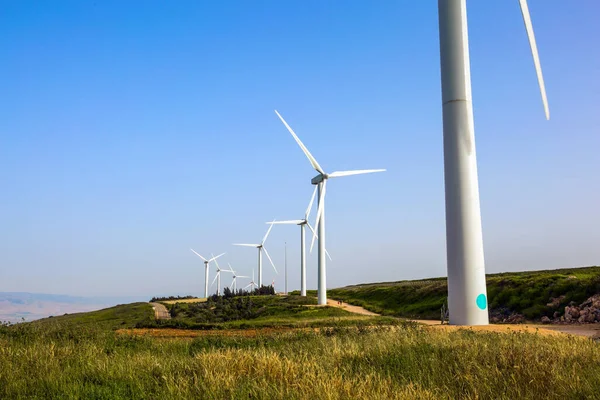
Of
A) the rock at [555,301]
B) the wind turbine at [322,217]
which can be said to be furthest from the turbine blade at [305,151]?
the rock at [555,301]

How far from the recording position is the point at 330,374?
38.6 feet

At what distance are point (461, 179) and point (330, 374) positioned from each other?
684 inches

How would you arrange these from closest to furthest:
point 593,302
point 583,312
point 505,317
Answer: point 583,312
point 593,302
point 505,317

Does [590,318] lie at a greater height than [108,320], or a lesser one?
greater

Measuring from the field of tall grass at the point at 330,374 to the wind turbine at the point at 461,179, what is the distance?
9774mm

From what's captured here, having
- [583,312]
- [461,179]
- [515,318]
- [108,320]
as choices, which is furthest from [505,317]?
[108,320]

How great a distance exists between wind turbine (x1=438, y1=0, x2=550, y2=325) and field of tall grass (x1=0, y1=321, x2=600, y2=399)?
32.1 ft

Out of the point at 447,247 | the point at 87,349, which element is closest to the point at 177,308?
the point at 447,247

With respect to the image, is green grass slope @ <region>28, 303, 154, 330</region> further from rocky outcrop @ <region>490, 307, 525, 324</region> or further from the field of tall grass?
rocky outcrop @ <region>490, 307, 525, 324</region>

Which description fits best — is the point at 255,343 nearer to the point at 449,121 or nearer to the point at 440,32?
the point at 449,121

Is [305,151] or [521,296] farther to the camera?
[305,151]

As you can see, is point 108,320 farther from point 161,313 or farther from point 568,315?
point 568,315

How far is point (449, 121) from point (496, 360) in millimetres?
16815

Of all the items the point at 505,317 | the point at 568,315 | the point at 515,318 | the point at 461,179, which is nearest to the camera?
the point at 461,179
